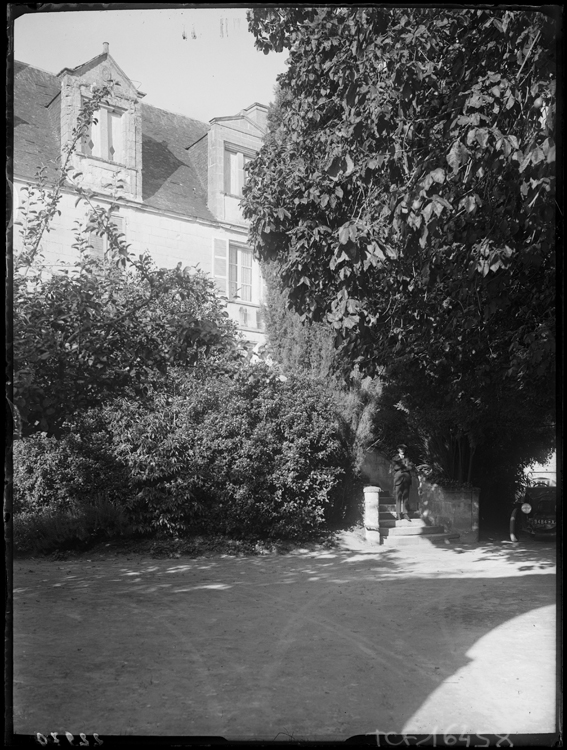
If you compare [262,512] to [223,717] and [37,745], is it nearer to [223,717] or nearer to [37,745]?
[223,717]

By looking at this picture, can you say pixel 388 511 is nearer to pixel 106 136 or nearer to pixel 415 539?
pixel 415 539

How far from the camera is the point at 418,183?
6922mm

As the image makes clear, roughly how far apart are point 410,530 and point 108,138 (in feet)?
34.1

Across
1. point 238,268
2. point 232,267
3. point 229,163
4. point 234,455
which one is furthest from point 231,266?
point 234,455

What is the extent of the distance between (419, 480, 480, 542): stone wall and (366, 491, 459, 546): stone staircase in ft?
0.70

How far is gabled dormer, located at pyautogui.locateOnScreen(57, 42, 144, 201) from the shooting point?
6496 mm

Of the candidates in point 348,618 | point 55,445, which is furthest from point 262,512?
point 348,618

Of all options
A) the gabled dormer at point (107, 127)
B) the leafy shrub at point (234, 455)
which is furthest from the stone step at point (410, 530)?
the gabled dormer at point (107, 127)

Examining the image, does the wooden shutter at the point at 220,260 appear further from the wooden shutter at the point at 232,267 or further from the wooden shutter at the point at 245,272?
the wooden shutter at the point at 245,272

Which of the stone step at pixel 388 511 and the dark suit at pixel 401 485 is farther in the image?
the stone step at pixel 388 511

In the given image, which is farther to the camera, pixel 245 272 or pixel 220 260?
pixel 245 272

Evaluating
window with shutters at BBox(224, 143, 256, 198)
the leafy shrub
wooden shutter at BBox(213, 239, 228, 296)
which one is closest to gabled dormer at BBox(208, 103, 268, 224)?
window with shutters at BBox(224, 143, 256, 198)

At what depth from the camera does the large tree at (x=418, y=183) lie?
21.9 feet

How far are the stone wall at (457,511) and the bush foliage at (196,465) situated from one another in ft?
11.1
